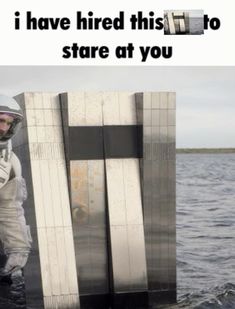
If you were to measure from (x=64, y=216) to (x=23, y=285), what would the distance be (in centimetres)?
253

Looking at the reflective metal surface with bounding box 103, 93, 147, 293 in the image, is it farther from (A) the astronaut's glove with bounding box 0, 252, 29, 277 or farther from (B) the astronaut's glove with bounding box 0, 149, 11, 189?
(B) the astronaut's glove with bounding box 0, 149, 11, 189

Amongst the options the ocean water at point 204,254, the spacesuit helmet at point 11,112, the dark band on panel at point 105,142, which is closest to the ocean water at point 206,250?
the ocean water at point 204,254

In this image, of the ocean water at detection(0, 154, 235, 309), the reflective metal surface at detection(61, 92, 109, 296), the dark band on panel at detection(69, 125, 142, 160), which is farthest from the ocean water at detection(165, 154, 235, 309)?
the dark band on panel at detection(69, 125, 142, 160)

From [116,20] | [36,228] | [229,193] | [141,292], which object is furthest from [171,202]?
[229,193]

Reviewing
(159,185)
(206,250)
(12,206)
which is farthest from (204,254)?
(12,206)

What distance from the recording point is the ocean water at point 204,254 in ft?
82.1

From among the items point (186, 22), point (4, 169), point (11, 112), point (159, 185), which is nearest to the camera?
point (186, 22)

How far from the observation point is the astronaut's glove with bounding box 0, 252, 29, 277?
23120mm

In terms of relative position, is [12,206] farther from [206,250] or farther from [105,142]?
[206,250]

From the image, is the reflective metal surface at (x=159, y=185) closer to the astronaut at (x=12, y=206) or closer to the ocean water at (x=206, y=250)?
the ocean water at (x=206, y=250)

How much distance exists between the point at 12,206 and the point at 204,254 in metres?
14.3

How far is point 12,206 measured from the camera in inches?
907

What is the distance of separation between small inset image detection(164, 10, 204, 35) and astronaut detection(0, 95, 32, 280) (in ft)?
16.4

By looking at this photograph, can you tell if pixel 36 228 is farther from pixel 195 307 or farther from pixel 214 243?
pixel 214 243
